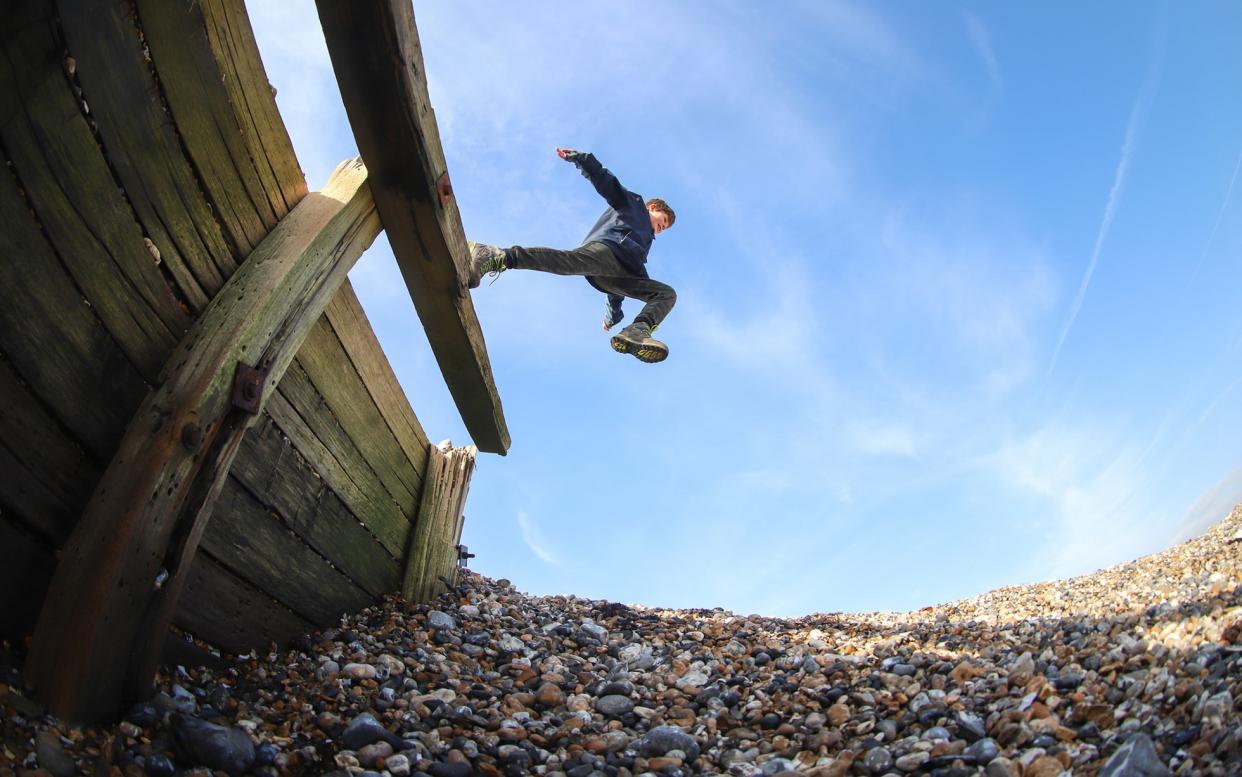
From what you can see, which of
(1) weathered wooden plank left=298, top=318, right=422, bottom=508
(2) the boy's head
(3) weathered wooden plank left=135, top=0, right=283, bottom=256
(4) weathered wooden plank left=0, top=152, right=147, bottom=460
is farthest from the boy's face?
(4) weathered wooden plank left=0, top=152, right=147, bottom=460

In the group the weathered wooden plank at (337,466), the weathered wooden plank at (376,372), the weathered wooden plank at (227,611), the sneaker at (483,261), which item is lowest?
the weathered wooden plank at (227,611)

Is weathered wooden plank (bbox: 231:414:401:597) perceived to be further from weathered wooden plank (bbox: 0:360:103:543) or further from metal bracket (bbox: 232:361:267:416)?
weathered wooden plank (bbox: 0:360:103:543)

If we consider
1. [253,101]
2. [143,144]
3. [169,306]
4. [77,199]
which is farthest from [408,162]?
[77,199]

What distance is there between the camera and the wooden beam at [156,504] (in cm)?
261

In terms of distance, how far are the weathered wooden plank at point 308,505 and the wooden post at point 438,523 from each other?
0.25 metres

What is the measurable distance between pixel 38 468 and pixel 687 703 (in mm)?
3405

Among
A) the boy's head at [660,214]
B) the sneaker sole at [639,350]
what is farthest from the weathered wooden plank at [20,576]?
the boy's head at [660,214]

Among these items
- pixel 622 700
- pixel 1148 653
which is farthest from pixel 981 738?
pixel 622 700

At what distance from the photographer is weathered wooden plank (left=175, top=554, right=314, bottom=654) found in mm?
3434

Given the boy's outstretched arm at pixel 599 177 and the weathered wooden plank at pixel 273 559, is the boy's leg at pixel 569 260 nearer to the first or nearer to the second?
the boy's outstretched arm at pixel 599 177

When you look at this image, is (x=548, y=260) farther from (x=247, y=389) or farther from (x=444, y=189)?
(x=247, y=389)

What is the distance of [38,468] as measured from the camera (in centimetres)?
261

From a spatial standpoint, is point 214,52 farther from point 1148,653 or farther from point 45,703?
point 1148,653

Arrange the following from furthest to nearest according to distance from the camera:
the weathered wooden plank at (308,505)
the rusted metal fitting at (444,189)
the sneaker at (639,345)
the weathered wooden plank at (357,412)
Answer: the sneaker at (639,345)
the weathered wooden plank at (357,412)
the rusted metal fitting at (444,189)
the weathered wooden plank at (308,505)
